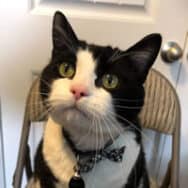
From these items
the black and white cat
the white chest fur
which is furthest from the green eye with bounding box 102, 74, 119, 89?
the white chest fur

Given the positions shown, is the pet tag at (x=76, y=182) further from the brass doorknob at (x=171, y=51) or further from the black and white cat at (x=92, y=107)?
the brass doorknob at (x=171, y=51)

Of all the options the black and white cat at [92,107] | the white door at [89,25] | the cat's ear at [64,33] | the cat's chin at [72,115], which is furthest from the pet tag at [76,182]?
the white door at [89,25]

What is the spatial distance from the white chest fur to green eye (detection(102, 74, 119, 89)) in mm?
154

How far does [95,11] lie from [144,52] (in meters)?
0.34

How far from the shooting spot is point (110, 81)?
2.31 ft

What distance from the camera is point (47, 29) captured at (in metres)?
1.03

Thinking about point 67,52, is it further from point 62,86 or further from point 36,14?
point 36,14

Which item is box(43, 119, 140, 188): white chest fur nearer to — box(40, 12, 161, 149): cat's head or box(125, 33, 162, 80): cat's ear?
box(40, 12, 161, 149): cat's head

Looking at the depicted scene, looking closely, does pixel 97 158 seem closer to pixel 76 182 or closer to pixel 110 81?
pixel 76 182

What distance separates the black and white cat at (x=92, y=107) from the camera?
0.67 metres

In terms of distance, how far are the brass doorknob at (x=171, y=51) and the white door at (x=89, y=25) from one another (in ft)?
0.05

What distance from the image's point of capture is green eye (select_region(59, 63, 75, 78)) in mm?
710

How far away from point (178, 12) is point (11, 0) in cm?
46

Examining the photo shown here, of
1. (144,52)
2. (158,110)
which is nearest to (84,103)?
(144,52)
